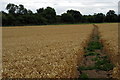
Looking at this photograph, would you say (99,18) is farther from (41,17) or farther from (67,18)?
(41,17)

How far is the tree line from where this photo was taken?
11050 cm

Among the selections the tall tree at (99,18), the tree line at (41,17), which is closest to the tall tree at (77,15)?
the tree line at (41,17)

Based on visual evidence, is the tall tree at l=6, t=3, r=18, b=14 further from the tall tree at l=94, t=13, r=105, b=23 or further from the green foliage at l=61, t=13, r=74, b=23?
the tall tree at l=94, t=13, r=105, b=23

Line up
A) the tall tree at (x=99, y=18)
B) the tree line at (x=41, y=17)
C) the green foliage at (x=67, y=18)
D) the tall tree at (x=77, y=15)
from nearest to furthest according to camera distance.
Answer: the tree line at (x=41, y=17), the green foliage at (x=67, y=18), the tall tree at (x=99, y=18), the tall tree at (x=77, y=15)

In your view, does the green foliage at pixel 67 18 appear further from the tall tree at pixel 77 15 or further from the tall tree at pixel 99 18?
the tall tree at pixel 99 18

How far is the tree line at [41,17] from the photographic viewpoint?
11050cm

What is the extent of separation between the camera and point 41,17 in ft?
404

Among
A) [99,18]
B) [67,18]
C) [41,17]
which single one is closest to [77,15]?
[99,18]

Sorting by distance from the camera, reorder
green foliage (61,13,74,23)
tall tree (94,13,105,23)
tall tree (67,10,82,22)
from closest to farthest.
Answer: green foliage (61,13,74,23)
tall tree (94,13,105,23)
tall tree (67,10,82,22)

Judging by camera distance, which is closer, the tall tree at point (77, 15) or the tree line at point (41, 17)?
the tree line at point (41, 17)

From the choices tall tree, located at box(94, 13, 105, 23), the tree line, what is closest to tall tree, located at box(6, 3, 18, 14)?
the tree line

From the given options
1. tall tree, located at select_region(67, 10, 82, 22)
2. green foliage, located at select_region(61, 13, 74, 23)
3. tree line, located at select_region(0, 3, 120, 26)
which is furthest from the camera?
tall tree, located at select_region(67, 10, 82, 22)

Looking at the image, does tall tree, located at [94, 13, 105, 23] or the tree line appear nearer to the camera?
the tree line

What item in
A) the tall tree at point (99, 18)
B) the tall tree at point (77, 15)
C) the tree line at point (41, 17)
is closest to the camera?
the tree line at point (41, 17)
